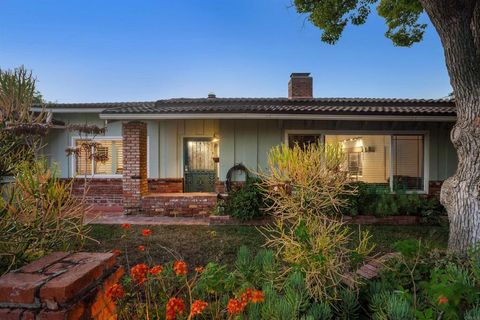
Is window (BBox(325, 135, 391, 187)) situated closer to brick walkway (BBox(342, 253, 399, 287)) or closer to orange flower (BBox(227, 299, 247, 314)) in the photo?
brick walkway (BBox(342, 253, 399, 287))

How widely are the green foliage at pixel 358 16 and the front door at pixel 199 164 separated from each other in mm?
4939

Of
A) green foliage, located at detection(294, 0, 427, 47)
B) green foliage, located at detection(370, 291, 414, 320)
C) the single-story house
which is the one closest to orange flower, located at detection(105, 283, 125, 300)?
green foliage, located at detection(370, 291, 414, 320)

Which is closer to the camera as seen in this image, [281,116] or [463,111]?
[463,111]

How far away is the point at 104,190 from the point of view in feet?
33.2

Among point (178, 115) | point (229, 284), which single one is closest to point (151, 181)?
point (178, 115)

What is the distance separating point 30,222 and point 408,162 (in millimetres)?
10856

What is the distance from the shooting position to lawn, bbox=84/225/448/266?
15.4 ft

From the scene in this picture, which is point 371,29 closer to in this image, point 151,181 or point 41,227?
point 151,181

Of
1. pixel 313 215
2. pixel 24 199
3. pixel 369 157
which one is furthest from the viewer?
pixel 369 157

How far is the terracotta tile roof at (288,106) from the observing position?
7797mm

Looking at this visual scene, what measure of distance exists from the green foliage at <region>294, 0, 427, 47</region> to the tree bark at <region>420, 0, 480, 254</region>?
3.36 metres

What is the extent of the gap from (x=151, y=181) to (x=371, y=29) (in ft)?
44.0

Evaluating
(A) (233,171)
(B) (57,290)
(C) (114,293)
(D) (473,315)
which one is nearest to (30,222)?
(C) (114,293)

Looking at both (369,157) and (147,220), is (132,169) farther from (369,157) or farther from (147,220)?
(369,157)
